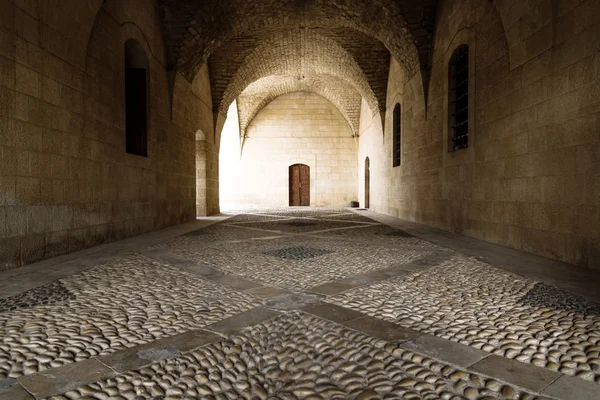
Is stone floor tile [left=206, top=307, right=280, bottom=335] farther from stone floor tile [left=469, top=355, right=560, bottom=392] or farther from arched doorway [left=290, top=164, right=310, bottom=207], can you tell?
arched doorway [left=290, top=164, right=310, bottom=207]

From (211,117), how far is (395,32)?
20.5ft

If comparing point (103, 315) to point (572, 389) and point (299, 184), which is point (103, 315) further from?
point (299, 184)

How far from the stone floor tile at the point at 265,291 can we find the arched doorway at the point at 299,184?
628 inches

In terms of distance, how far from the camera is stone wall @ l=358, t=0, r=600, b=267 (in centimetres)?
370

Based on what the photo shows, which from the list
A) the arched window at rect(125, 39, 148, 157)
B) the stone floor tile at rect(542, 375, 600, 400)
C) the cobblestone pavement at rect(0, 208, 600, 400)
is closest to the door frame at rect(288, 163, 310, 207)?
the arched window at rect(125, 39, 148, 157)

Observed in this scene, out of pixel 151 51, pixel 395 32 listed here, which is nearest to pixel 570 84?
pixel 395 32

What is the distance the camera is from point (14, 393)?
1474 millimetres

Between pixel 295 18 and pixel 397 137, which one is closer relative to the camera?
pixel 295 18

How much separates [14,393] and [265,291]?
1673 millimetres

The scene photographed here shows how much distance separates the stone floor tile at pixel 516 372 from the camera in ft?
5.08

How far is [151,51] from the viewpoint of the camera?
23.7ft

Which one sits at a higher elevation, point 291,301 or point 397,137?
point 397,137

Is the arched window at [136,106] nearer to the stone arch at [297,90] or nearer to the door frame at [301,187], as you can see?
the stone arch at [297,90]

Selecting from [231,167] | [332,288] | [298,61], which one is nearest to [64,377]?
[332,288]
